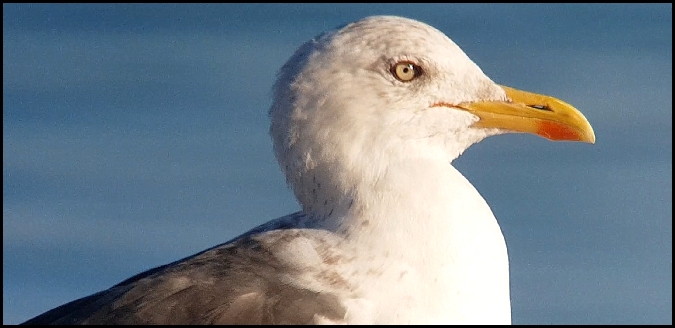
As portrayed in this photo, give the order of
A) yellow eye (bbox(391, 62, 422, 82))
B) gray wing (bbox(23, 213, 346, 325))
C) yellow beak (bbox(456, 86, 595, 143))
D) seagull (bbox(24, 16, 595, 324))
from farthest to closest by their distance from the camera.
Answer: yellow beak (bbox(456, 86, 595, 143)) < yellow eye (bbox(391, 62, 422, 82)) < seagull (bbox(24, 16, 595, 324)) < gray wing (bbox(23, 213, 346, 325))

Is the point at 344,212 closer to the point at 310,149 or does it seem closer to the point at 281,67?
the point at 310,149

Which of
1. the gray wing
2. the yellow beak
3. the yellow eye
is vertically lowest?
the gray wing

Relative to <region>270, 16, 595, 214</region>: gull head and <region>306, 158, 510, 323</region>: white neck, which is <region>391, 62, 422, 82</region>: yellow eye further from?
<region>306, 158, 510, 323</region>: white neck

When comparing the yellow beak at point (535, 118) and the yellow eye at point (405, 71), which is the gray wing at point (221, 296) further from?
the yellow beak at point (535, 118)

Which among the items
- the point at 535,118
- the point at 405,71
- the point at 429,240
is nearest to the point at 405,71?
the point at 405,71

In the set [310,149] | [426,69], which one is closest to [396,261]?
[310,149]

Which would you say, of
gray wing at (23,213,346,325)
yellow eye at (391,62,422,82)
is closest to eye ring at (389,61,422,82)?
yellow eye at (391,62,422,82)

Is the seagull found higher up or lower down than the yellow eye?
lower down

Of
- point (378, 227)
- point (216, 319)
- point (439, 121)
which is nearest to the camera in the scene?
point (216, 319)
